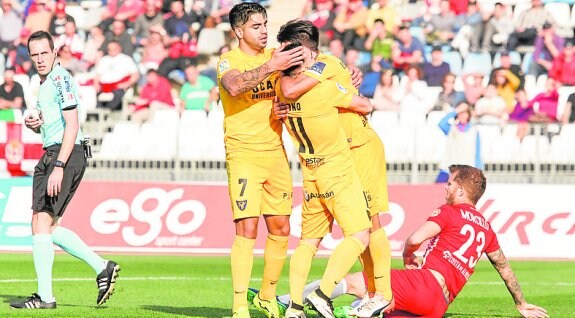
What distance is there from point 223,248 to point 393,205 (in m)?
2.58

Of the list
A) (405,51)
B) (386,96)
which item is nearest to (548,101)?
(386,96)

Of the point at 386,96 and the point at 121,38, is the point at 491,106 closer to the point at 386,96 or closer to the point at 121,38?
the point at 386,96

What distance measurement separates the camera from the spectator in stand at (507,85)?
2150 cm

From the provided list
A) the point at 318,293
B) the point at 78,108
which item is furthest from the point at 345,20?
the point at 318,293

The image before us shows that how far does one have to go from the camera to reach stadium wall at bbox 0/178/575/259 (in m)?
17.8

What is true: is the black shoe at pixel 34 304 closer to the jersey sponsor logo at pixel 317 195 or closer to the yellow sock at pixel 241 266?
the yellow sock at pixel 241 266

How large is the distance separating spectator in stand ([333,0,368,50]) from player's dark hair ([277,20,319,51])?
46.9 feet

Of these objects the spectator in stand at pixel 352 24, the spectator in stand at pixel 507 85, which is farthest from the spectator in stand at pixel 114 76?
the spectator in stand at pixel 507 85

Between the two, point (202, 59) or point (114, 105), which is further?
point (202, 59)

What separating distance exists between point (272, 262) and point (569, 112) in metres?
11.9

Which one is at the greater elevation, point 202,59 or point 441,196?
point 202,59

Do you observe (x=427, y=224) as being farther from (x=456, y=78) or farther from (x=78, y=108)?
(x=456, y=78)

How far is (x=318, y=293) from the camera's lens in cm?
891

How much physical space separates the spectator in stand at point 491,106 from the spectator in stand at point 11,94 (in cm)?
787
